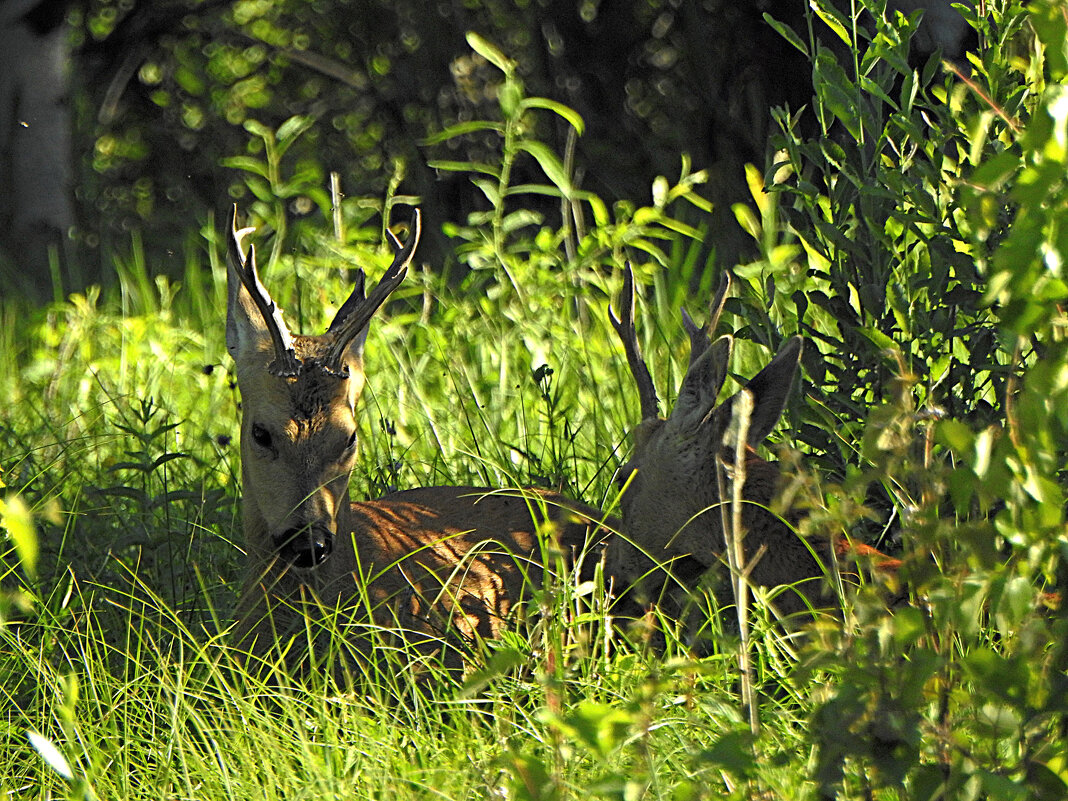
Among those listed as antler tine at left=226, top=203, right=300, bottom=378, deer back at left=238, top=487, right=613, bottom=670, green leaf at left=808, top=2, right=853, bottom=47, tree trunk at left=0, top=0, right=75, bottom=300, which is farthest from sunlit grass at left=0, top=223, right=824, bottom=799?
tree trunk at left=0, top=0, right=75, bottom=300

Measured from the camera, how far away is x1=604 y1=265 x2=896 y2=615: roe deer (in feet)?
11.4

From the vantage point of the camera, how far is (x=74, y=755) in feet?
8.86

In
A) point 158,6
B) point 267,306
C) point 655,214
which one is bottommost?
point 655,214

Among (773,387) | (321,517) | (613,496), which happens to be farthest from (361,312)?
(773,387)

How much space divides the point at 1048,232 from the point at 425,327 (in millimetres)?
3759

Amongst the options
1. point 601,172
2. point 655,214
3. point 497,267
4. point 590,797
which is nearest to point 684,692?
point 590,797

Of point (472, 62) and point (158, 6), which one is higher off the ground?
point (158, 6)

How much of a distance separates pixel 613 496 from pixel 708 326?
63cm

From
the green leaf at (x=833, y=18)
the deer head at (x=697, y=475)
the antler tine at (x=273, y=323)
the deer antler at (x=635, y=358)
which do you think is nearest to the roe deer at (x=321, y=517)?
the antler tine at (x=273, y=323)

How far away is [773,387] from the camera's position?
3.59 metres

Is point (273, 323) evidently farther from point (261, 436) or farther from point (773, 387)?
point (773, 387)

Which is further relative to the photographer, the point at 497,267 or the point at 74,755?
the point at 497,267

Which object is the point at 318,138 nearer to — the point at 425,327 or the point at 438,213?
the point at 438,213

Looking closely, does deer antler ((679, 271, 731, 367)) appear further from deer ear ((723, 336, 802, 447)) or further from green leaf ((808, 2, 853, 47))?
green leaf ((808, 2, 853, 47))
